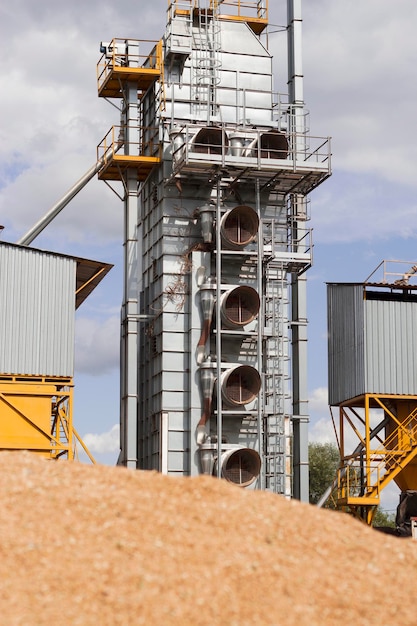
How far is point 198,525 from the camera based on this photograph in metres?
18.0

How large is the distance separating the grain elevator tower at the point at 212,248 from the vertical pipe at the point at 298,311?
0.06 metres

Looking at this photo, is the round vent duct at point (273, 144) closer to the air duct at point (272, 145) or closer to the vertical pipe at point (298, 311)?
the air duct at point (272, 145)

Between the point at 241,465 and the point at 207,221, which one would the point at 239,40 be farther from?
the point at 241,465

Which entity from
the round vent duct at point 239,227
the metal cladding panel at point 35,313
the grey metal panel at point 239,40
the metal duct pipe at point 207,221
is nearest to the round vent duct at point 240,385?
the round vent duct at point 239,227

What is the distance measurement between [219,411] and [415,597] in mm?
24593

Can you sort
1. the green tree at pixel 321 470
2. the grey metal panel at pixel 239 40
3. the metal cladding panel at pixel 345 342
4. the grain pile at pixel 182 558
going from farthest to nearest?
the green tree at pixel 321 470 → the grey metal panel at pixel 239 40 → the metal cladding panel at pixel 345 342 → the grain pile at pixel 182 558

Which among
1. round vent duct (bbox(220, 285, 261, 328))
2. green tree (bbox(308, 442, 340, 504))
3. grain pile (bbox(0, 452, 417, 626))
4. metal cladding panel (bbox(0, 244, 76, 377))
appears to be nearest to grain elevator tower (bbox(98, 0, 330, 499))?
round vent duct (bbox(220, 285, 261, 328))

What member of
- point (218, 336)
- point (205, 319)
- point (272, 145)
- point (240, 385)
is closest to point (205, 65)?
point (272, 145)

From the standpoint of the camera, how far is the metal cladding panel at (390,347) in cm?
4244

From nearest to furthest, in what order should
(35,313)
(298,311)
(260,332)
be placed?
(35,313)
(260,332)
(298,311)

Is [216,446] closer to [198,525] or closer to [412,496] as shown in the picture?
[412,496]

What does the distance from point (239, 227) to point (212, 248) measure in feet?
4.75

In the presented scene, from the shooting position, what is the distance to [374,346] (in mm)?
42688

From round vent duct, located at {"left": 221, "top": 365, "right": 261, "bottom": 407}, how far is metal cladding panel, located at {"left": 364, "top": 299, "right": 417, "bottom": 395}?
431 centimetres
